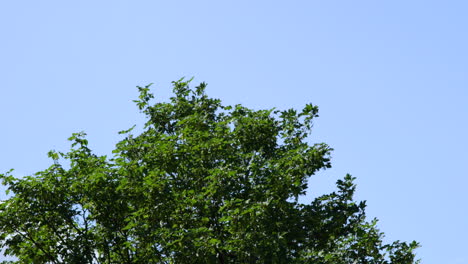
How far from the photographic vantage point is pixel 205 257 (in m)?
21.7

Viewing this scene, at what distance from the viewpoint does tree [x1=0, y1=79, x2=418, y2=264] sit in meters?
21.9

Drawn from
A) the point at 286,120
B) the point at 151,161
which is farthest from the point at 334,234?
the point at 151,161

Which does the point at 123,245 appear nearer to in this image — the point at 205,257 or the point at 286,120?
the point at 205,257

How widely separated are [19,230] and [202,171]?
7284 mm

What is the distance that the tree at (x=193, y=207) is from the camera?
2189 cm

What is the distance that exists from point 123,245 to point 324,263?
294 inches

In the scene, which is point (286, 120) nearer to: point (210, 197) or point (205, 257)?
point (210, 197)

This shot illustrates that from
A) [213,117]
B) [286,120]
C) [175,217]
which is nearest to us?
[175,217]

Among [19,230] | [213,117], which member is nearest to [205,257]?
[19,230]

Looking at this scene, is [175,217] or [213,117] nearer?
[175,217]

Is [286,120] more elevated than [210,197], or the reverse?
[286,120]

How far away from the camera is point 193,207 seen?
23594 mm

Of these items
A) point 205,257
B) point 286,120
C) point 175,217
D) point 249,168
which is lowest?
point 205,257

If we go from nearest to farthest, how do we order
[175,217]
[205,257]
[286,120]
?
1. [205,257]
2. [175,217]
3. [286,120]
